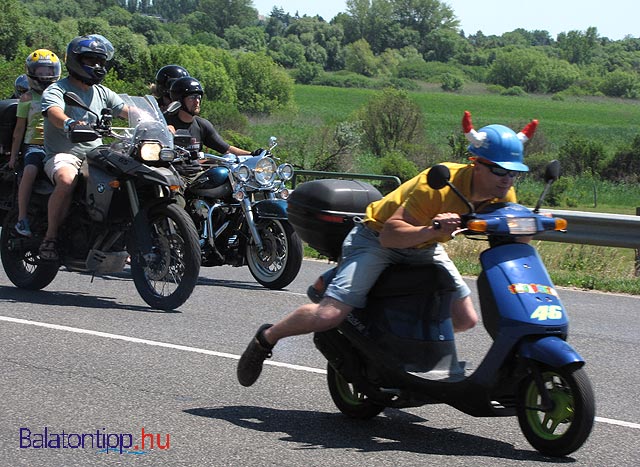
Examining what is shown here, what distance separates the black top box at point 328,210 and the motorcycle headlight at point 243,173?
4.51 meters

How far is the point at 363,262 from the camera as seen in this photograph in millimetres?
5547

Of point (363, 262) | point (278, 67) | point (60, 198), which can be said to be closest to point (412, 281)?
point (363, 262)

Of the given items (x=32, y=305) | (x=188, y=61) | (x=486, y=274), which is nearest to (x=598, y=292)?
(x=32, y=305)

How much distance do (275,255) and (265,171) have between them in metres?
0.81

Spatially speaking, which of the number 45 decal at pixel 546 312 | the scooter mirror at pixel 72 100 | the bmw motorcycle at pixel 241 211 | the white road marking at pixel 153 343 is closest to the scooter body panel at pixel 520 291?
the number 45 decal at pixel 546 312

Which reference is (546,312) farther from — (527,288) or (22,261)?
(22,261)

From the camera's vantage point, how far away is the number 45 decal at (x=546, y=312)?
5.03 meters

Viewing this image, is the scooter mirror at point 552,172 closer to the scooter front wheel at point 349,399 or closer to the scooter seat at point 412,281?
the scooter seat at point 412,281

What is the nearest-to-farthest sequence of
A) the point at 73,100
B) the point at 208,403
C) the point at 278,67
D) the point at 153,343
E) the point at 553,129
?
the point at 208,403
the point at 153,343
the point at 73,100
the point at 553,129
the point at 278,67

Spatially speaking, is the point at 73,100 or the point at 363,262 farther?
the point at 73,100

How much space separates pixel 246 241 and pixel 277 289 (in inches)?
22.6

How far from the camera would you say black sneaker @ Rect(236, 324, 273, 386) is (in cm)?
587

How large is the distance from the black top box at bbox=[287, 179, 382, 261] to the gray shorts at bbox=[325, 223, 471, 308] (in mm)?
330

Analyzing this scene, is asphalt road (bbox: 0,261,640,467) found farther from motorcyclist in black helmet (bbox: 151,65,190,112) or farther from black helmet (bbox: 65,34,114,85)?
motorcyclist in black helmet (bbox: 151,65,190,112)
